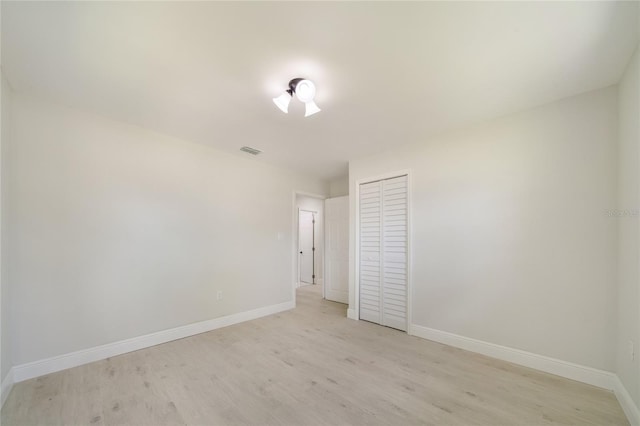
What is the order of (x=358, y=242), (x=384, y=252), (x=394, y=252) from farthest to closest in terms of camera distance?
1. (x=358, y=242)
2. (x=384, y=252)
3. (x=394, y=252)

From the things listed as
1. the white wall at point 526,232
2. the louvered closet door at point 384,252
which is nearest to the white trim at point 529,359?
the white wall at point 526,232

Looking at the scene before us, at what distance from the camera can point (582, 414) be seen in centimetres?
181

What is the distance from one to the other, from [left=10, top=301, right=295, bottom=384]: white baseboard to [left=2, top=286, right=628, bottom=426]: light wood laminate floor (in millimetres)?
85

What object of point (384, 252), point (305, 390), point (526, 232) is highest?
point (526, 232)

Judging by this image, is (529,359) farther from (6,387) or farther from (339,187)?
(6,387)

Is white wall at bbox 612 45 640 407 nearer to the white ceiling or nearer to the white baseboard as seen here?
the white ceiling

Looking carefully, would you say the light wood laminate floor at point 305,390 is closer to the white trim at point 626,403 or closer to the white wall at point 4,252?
the white trim at point 626,403

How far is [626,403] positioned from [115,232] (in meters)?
4.70

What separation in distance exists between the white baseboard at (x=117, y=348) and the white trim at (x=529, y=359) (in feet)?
8.78

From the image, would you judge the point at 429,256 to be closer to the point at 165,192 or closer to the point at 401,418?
the point at 401,418

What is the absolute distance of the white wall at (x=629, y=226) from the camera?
1.76m

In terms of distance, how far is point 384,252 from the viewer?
3.67 metres

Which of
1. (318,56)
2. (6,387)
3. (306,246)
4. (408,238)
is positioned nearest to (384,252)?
(408,238)

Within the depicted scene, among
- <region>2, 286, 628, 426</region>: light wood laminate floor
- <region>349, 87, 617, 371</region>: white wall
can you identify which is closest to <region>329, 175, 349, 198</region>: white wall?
<region>349, 87, 617, 371</region>: white wall
